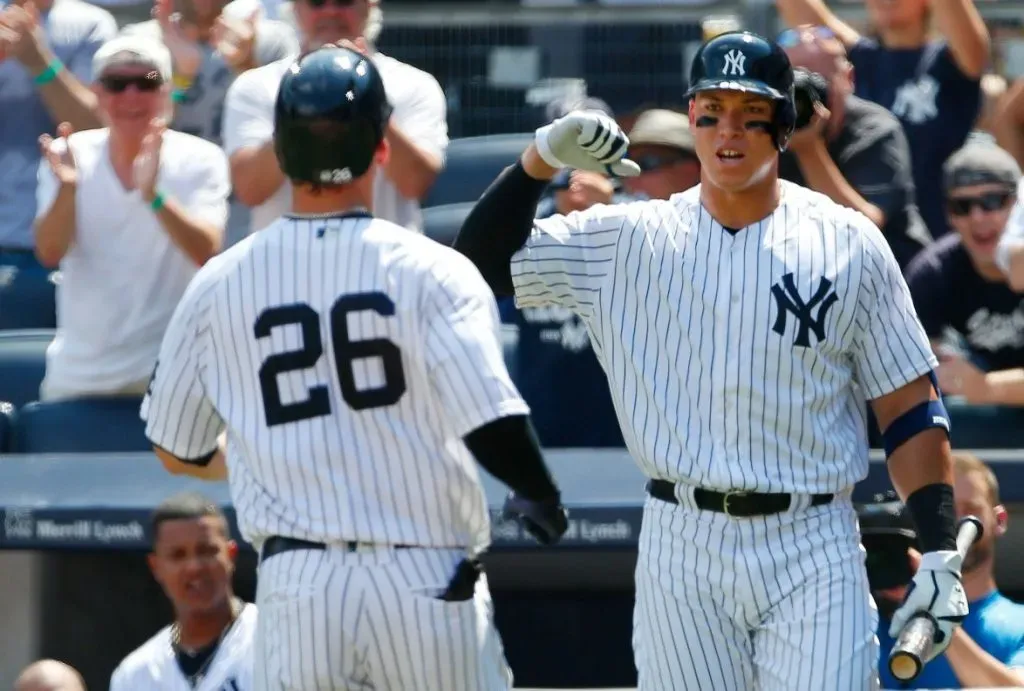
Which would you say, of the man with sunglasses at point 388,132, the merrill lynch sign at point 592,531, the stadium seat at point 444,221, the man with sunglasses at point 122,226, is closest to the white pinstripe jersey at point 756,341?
the merrill lynch sign at point 592,531

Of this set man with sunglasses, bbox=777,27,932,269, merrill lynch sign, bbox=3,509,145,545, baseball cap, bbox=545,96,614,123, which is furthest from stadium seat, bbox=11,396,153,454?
man with sunglasses, bbox=777,27,932,269

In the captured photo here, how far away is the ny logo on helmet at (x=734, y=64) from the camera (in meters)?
3.14

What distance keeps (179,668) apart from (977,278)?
2.18 meters

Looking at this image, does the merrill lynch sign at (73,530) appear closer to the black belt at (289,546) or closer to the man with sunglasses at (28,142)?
the man with sunglasses at (28,142)

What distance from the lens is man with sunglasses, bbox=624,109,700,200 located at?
15.1 ft

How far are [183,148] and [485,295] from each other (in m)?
2.39

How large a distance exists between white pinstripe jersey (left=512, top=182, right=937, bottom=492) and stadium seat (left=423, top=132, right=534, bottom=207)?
111 inches

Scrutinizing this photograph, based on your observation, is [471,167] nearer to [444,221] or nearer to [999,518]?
[444,221]

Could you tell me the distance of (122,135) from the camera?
5020 millimetres

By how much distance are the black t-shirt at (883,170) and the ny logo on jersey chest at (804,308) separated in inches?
75.9

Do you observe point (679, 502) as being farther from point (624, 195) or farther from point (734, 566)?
point (624, 195)

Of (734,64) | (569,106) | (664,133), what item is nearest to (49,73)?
(569,106)

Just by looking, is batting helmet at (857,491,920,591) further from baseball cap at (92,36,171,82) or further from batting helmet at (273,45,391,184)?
baseball cap at (92,36,171,82)

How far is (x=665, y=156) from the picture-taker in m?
4.61
